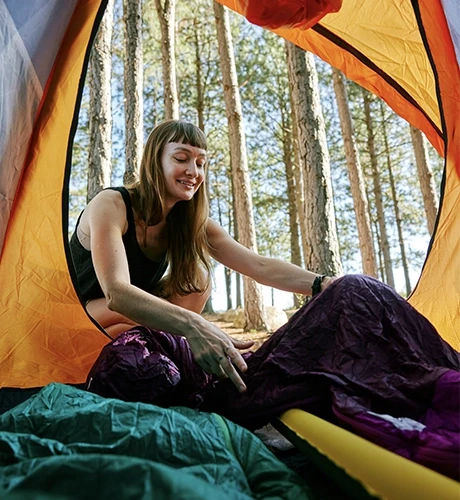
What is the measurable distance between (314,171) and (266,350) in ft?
8.73

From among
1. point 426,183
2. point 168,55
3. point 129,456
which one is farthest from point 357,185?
point 129,456

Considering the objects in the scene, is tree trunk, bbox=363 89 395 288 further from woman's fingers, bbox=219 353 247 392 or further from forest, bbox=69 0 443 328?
woman's fingers, bbox=219 353 247 392

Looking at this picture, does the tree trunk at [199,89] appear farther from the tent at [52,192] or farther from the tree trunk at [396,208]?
the tent at [52,192]

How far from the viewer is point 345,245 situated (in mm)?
13133

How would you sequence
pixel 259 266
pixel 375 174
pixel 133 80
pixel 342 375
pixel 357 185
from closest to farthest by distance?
pixel 342 375 → pixel 259 266 → pixel 133 80 → pixel 357 185 → pixel 375 174

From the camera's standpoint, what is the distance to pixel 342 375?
38.0 inches

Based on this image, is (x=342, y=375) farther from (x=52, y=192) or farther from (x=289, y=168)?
(x=289, y=168)

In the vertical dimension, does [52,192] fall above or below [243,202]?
below

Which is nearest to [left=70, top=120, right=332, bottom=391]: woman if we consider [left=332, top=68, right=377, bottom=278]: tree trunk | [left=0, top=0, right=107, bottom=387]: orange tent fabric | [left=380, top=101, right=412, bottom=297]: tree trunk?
[left=0, top=0, right=107, bottom=387]: orange tent fabric

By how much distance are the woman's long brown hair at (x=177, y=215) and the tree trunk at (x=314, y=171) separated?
1813 millimetres

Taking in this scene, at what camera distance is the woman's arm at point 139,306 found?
110 centimetres

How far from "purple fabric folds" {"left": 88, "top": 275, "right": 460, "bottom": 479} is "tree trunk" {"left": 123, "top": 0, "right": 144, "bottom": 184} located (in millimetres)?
3738

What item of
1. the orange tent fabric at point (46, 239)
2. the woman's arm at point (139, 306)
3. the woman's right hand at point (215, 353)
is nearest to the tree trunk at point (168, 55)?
the orange tent fabric at point (46, 239)

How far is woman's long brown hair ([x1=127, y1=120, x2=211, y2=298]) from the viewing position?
1.73 metres
